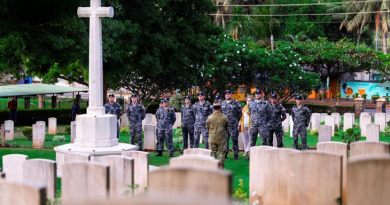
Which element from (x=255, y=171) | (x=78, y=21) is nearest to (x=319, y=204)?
(x=255, y=171)

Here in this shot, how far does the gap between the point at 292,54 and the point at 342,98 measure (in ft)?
53.7

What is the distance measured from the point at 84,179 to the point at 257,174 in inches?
102

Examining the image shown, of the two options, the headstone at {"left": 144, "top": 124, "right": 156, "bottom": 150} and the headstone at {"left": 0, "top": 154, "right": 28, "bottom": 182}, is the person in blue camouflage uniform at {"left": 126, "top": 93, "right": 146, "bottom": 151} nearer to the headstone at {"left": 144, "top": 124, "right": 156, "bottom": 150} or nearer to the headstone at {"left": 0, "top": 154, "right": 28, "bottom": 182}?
the headstone at {"left": 144, "top": 124, "right": 156, "bottom": 150}

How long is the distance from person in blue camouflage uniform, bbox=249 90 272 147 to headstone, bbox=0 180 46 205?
10467 mm

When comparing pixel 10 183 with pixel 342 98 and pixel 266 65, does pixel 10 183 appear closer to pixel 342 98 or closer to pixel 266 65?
pixel 266 65

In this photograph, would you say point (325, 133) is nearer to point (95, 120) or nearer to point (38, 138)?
point (95, 120)

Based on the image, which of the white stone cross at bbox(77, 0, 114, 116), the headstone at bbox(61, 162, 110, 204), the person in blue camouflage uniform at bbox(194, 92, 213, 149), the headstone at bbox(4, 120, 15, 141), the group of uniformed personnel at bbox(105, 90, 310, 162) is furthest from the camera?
the headstone at bbox(4, 120, 15, 141)

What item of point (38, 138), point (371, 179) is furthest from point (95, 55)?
point (371, 179)

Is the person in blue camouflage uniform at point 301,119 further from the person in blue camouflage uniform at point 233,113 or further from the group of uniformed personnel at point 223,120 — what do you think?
the person in blue camouflage uniform at point 233,113

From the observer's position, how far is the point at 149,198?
4.01 meters

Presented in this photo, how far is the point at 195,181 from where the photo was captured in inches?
194

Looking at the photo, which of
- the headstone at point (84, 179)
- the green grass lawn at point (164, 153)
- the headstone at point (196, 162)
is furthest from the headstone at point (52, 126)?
the headstone at point (196, 162)

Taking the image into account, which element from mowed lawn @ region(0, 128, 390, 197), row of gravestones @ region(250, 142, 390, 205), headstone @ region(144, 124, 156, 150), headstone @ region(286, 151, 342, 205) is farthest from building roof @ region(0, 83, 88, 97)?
headstone @ region(286, 151, 342, 205)

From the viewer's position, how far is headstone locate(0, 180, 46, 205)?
17.1 ft
